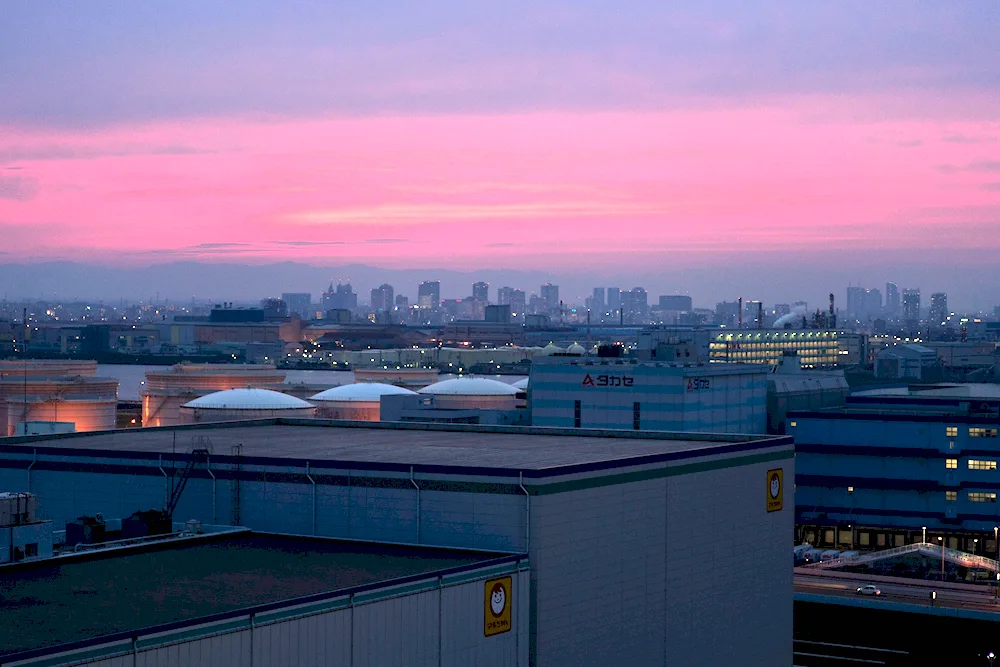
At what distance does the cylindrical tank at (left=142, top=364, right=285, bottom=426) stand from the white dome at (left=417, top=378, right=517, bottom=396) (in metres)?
14.7

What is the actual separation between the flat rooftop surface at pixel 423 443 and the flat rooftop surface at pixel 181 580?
9.30 feet

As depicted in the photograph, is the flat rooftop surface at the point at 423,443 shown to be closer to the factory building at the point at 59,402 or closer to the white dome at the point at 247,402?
the white dome at the point at 247,402

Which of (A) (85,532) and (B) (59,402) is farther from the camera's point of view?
(B) (59,402)

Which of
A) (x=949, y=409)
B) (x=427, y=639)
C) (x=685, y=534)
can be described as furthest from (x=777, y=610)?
(x=949, y=409)

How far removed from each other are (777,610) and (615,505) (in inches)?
279

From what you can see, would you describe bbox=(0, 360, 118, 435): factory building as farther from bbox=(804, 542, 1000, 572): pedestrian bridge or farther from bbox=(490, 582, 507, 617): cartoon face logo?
bbox=(490, 582, 507, 617): cartoon face logo

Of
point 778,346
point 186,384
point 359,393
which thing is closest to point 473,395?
point 359,393

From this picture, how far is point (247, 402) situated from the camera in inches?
2744

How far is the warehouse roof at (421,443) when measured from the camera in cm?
2692

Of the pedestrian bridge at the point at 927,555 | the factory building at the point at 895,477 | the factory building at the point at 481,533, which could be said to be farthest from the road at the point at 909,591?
the factory building at the point at 481,533

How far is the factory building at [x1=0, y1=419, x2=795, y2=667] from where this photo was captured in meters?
19.3

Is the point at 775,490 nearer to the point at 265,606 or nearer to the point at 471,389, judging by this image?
the point at 265,606

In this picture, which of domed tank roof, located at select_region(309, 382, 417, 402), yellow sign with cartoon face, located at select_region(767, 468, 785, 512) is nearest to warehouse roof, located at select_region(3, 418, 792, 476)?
yellow sign with cartoon face, located at select_region(767, 468, 785, 512)

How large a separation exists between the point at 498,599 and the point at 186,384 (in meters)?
75.1
